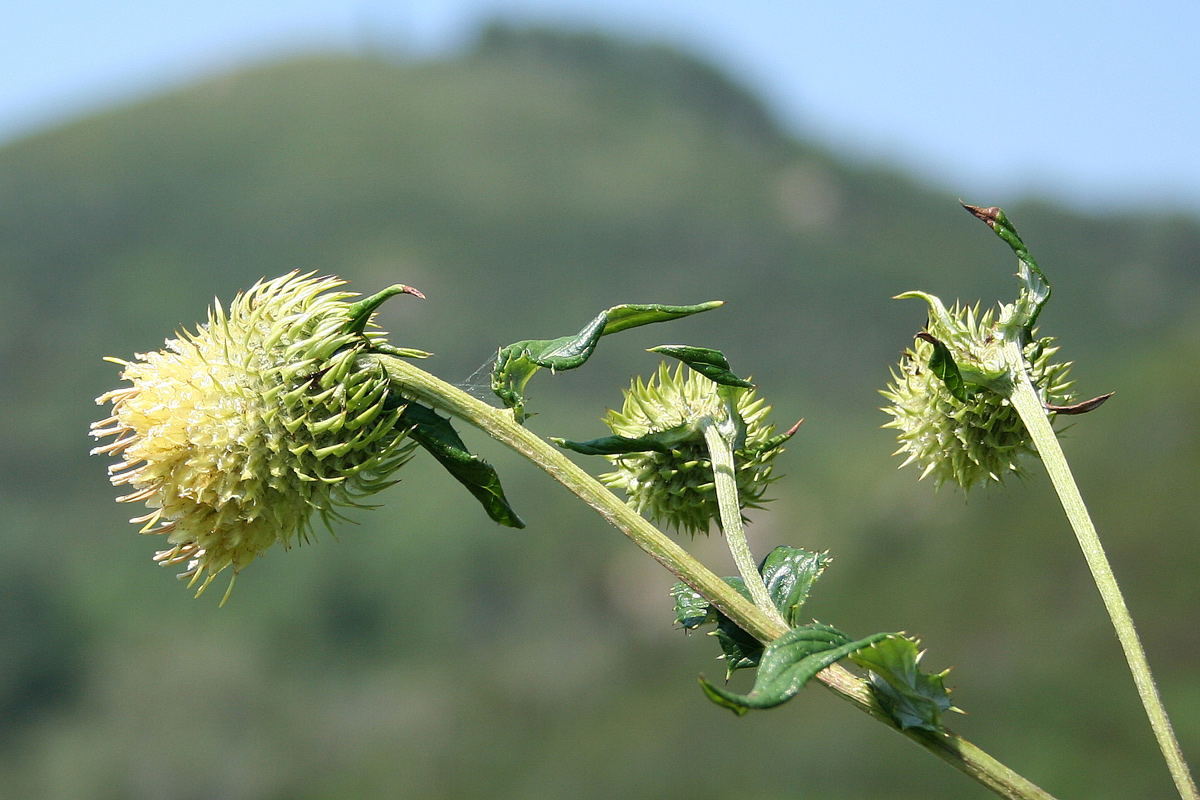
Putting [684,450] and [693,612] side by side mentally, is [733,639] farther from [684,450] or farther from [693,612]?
[684,450]

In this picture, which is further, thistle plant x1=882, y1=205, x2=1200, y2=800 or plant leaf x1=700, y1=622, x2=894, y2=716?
thistle plant x1=882, y1=205, x2=1200, y2=800

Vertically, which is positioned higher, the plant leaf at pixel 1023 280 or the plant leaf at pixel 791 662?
the plant leaf at pixel 1023 280

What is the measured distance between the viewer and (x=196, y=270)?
126750 mm

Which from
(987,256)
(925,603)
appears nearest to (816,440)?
(925,603)

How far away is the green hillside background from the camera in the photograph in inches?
3093

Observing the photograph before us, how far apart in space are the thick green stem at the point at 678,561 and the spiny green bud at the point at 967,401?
37.4 inches

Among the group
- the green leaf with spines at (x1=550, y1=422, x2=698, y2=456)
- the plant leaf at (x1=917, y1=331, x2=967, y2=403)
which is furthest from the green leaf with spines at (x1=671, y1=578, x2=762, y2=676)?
the plant leaf at (x1=917, y1=331, x2=967, y2=403)

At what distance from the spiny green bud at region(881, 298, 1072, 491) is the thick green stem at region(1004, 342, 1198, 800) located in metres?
0.07

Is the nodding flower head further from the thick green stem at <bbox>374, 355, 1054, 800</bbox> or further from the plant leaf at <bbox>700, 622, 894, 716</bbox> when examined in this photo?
the plant leaf at <bbox>700, 622, 894, 716</bbox>

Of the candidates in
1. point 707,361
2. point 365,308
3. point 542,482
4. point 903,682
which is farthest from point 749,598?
point 542,482

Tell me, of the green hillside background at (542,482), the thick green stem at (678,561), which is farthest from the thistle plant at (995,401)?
the green hillside background at (542,482)

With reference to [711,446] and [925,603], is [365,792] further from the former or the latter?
[711,446]

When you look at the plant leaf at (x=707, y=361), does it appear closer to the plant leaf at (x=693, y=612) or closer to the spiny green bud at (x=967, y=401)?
the plant leaf at (x=693, y=612)

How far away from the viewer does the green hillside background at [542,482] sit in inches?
3093
